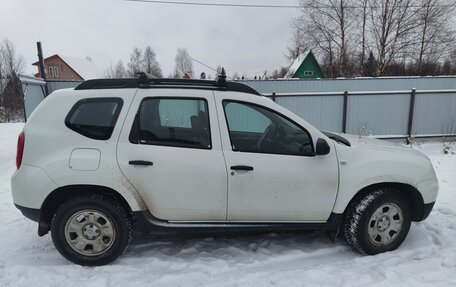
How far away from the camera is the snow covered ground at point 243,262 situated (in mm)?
2959

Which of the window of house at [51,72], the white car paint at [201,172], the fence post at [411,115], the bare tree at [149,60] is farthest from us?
the bare tree at [149,60]

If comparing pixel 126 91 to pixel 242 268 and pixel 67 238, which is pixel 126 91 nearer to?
pixel 67 238

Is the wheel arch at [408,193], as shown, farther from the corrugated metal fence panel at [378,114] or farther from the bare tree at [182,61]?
the bare tree at [182,61]

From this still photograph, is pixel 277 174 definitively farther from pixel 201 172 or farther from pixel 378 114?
pixel 378 114

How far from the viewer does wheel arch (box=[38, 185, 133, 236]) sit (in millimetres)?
3135

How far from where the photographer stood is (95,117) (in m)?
3.16

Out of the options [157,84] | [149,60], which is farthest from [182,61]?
[157,84]

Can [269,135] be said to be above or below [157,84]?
below

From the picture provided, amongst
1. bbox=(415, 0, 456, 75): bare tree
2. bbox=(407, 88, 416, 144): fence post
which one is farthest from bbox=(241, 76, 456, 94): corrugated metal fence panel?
bbox=(415, 0, 456, 75): bare tree

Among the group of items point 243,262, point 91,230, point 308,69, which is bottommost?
point 243,262

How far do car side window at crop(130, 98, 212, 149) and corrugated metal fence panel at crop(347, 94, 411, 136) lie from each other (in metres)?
8.21

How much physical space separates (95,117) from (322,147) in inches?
89.6

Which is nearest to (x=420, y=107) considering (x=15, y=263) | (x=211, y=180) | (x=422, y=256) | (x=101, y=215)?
(x=422, y=256)

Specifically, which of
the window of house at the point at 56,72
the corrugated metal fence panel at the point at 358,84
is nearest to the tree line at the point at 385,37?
the corrugated metal fence panel at the point at 358,84
